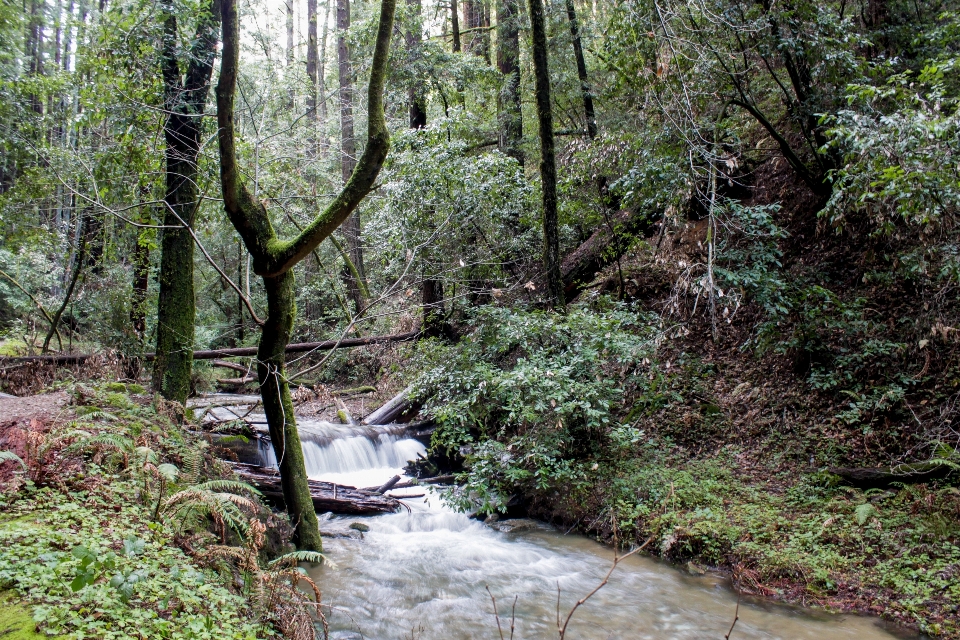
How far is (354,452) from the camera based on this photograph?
439 inches

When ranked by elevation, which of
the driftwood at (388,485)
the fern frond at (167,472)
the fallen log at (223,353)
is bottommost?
the driftwood at (388,485)

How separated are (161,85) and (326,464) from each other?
6858 mm

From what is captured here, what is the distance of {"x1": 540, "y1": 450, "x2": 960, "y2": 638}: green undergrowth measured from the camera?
17.8 feet

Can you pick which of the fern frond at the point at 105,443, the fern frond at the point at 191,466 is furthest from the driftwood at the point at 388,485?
the fern frond at the point at 105,443

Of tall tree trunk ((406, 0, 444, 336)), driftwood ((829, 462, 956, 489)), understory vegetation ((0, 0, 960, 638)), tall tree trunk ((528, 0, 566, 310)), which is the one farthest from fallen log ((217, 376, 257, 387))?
driftwood ((829, 462, 956, 489))

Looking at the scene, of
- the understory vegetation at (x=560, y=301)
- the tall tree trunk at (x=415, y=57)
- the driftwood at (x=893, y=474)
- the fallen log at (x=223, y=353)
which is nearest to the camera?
the understory vegetation at (x=560, y=301)

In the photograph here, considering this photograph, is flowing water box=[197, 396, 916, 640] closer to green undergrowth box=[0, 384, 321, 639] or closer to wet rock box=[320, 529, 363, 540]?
wet rock box=[320, 529, 363, 540]

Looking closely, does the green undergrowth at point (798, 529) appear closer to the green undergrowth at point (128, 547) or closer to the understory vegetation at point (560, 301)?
the understory vegetation at point (560, 301)

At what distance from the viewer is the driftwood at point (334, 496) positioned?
7949mm

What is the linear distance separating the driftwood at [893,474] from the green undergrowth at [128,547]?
638 centimetres

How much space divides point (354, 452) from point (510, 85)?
9891 millimetres

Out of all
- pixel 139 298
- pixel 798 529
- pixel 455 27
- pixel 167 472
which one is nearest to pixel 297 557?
pixel 167 472

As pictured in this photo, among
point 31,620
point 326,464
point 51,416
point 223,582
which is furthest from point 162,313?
point 31,620

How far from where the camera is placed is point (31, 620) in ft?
9.23
